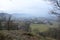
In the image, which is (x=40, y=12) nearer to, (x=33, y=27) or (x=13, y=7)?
(x=33, y=27)

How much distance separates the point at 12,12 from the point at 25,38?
1.35 ft

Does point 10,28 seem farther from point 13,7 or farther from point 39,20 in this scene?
point 39,20

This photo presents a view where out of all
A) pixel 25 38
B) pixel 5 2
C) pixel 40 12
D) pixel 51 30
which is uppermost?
pixel 5 2

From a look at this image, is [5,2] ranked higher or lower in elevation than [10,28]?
higher

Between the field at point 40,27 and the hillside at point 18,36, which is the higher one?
the field at point 40,27

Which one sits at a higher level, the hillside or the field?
the field

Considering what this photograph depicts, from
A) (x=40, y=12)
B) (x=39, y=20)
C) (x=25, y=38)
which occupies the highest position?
(x=40, y=12)

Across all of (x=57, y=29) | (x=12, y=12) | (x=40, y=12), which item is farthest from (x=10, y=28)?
(x=57, y=29)

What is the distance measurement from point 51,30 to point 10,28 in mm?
576

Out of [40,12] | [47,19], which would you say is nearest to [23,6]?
[40,12]

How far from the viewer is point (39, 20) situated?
68.7 inches

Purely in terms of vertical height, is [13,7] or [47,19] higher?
[13,7]

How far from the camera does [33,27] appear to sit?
67.8 inches

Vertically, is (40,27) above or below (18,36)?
above
